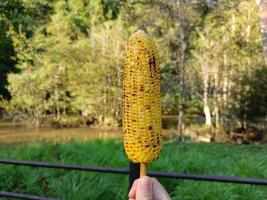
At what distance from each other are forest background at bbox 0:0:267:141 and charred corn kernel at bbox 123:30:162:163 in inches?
574

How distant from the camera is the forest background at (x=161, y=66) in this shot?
64.1ft

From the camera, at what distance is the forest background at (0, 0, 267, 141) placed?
19.5 m

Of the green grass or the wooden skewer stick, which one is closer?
the wooden skewer stick

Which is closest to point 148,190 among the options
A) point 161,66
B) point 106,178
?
point 106,178

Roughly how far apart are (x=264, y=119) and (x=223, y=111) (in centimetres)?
202

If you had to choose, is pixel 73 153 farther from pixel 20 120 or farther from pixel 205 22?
pixel 20 120

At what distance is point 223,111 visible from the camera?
69.7 ft

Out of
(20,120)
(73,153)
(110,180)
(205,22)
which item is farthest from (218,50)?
(110,180)

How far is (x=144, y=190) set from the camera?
94cm

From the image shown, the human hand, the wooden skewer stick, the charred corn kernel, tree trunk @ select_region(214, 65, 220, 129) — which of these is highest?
the charred corn kernel

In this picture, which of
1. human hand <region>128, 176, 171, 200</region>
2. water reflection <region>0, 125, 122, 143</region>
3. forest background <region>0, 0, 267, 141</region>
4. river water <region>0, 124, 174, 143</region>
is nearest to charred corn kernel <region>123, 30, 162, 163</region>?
human hand <region>128, 176, 171, 200</region>

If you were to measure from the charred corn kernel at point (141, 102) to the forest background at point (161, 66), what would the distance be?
1458 cm

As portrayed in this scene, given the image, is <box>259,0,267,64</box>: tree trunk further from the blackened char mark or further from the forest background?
the forest background

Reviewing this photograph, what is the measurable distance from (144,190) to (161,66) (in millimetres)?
22213
